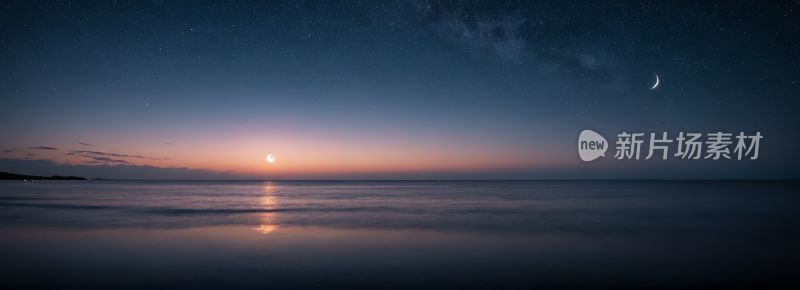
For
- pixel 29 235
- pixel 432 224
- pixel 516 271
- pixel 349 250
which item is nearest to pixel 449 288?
pixel 516 271

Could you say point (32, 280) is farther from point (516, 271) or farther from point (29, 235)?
point (516, 271)

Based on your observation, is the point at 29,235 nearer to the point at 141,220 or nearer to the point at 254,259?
the point at 141,220

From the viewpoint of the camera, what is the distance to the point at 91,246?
10320 millimetres

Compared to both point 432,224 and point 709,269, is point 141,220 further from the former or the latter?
point 709,269

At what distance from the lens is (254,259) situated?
28.8ft

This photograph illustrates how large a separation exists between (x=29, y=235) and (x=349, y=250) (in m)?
10.5

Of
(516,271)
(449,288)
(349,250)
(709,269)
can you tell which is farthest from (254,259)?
(709,269)

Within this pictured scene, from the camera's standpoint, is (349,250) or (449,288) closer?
(449,288)

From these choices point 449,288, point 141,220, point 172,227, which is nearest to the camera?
point 449,288

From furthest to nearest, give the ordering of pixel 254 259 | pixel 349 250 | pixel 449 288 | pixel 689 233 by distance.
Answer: pixel 689 233 → pixel 349 250 → pixel 254 259 → pixel 449 288

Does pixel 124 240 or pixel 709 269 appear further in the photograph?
pixel 124 240

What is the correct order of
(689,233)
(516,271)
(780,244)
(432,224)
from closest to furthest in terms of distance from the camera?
(516,271)
(780,244)
(689,233)
(432,224)

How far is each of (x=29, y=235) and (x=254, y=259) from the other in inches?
350

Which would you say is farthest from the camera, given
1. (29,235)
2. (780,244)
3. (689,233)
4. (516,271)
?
(689,233)
